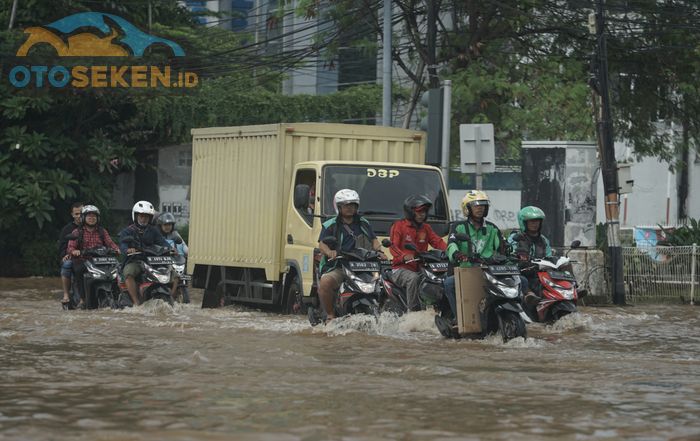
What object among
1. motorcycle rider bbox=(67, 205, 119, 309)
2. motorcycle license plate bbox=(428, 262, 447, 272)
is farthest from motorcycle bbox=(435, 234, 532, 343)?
motorcycle rider bbox=(67, 205, 119, 309)

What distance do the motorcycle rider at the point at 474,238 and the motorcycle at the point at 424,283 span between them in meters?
0.26

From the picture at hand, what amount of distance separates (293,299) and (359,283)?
3499mm

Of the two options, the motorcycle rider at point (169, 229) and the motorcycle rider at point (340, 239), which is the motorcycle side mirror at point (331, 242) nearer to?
the motorcycle rider at point (340, 239)

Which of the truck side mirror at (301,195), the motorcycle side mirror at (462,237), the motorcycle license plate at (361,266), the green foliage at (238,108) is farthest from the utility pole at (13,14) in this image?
the motorcycle side mirror at (462,237)

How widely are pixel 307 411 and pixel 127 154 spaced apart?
868 inches

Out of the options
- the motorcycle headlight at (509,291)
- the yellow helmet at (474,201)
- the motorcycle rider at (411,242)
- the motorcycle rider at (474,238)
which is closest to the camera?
the motorcycle headlight at (509,291)

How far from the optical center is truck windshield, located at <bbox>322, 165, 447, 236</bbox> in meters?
16.6

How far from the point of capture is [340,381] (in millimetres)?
9945

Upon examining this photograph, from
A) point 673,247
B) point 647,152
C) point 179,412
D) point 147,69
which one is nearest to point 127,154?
point 147,69

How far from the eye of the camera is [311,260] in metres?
16.4

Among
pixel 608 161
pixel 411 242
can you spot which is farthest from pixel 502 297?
pixel 608 161

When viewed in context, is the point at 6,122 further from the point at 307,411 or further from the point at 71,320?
the point at 307,411

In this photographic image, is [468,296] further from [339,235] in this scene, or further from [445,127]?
[445,127]

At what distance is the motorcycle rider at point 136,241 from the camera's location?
17.3 m
